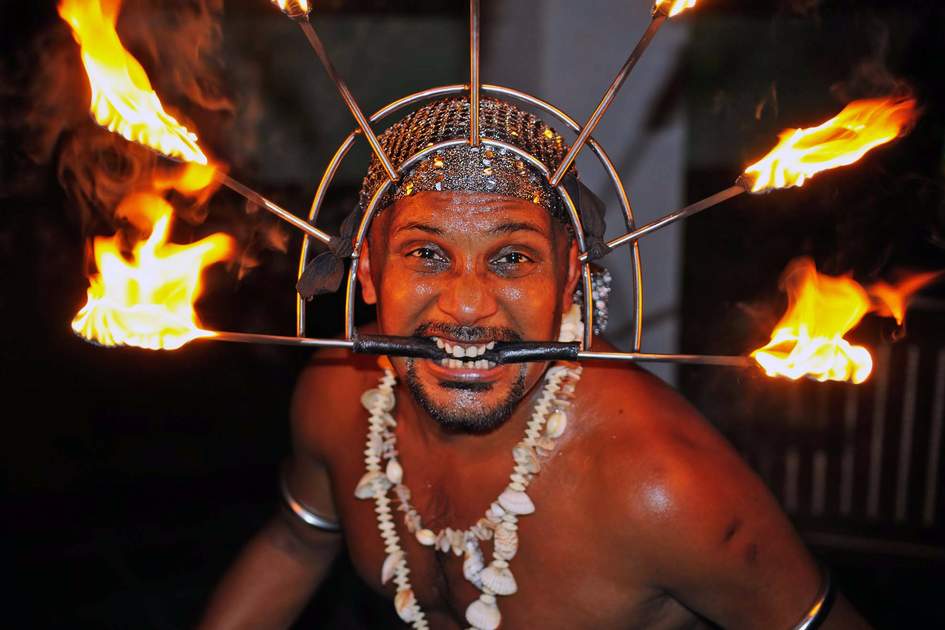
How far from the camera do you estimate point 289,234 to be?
4.35 m

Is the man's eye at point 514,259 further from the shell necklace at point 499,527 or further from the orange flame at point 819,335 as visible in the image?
the orange flame at point 819,335

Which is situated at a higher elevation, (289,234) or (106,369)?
(289,234)

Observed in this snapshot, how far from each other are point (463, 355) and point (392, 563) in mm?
740

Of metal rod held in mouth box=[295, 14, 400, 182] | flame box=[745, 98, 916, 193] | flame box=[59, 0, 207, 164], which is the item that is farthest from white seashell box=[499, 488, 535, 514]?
flame box=[59, 0, 207, 164]

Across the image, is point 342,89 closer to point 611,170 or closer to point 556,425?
point 611,170

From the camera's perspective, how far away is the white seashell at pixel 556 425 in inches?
84.7

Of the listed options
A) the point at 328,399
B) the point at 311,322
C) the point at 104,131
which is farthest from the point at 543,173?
the point at 311,322

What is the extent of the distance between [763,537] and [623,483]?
0.31 m

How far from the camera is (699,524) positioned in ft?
6.37

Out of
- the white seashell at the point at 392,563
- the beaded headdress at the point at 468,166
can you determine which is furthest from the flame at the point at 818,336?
the white seashell at the point at 392,563

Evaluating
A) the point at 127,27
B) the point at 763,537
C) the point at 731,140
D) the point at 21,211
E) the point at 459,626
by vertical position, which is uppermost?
the point at 127,27

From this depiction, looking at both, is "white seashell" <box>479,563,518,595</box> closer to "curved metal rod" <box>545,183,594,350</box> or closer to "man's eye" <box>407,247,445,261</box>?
"curved metal rod" <box>545,183,594,350</box>

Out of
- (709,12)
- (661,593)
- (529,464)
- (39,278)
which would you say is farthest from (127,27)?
(661,593)

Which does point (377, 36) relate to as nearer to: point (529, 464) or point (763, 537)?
point (529, 464)
